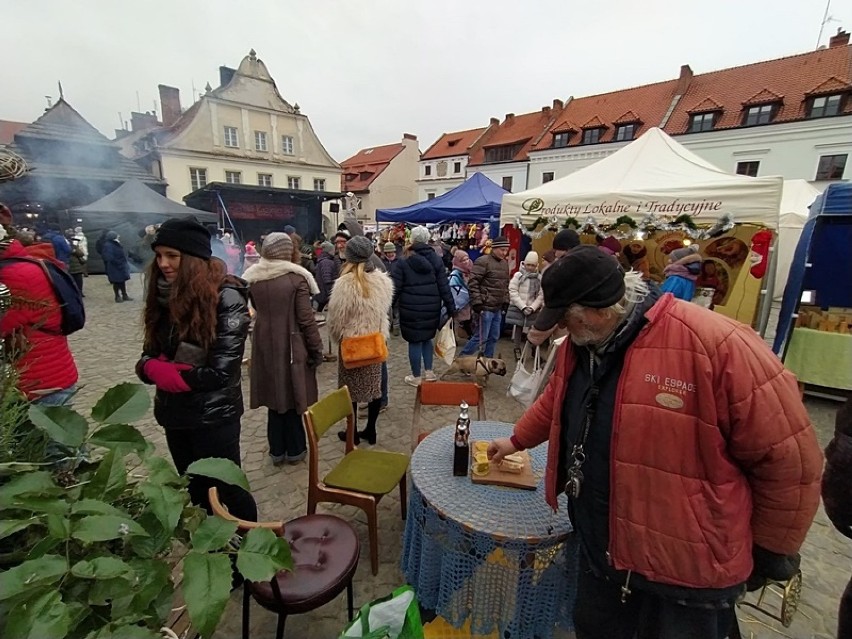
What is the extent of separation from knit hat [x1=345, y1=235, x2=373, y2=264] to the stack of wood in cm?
584

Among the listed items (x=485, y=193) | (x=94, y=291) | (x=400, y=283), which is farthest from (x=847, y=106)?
(x=94, y=291)

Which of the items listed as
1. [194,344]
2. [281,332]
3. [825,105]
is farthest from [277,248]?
[825,105]

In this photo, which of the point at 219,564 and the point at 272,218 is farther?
the point at 272,218

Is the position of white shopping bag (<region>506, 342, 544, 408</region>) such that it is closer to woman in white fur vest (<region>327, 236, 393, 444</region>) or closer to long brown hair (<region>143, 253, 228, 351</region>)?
woman in white fur vest (<region>327, 236, 393, 444</region>)

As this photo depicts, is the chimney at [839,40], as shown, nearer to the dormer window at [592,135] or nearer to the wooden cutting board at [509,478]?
the dormer window at [592,135]

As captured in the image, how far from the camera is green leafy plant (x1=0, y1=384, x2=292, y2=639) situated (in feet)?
2.26

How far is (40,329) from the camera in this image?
8.32 ft

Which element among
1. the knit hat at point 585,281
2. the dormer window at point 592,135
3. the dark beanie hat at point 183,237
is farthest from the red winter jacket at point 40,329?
the dormer window at point 592,135

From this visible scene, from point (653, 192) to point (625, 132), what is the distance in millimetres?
23430

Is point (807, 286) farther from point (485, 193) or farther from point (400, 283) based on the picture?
point (485, 193)

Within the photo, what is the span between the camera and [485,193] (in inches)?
433

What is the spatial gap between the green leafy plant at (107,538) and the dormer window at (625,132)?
29.1 metres

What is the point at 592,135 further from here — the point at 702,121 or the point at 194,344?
the point at 194,344

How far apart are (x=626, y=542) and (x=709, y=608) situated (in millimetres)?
338
